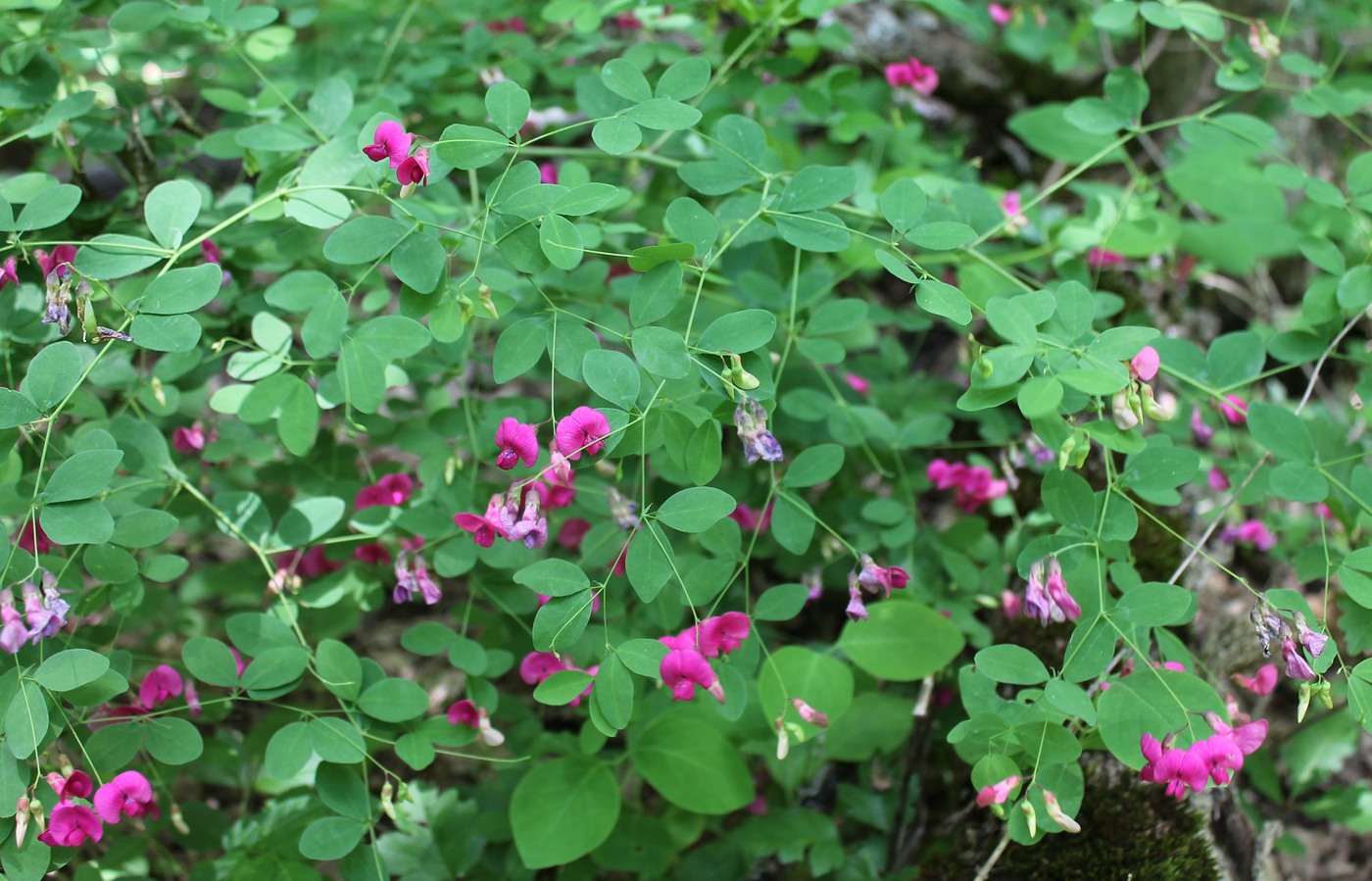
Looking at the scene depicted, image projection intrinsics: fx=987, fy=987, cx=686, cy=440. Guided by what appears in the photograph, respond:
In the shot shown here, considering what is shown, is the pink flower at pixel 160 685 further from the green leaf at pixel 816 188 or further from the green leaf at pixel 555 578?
the green leaf at pixel 816 188

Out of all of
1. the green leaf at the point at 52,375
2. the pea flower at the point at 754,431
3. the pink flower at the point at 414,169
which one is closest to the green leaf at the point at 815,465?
the pea flower at the point at 754,431

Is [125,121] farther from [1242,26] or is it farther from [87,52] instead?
[1242,26]

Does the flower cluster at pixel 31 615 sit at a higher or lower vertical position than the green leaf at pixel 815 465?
higher

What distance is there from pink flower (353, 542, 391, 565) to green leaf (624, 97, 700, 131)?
3.52 ft

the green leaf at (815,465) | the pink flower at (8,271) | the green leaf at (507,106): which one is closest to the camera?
the green leaf at (507,106)

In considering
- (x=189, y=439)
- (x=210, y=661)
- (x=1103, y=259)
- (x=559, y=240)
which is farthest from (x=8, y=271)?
(x=1103, y=259)

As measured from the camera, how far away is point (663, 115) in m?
1.71

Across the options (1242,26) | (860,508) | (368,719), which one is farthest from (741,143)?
(1242,26)

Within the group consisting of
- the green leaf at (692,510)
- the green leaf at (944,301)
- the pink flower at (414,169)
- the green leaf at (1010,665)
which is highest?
the pink flower at (414,169)

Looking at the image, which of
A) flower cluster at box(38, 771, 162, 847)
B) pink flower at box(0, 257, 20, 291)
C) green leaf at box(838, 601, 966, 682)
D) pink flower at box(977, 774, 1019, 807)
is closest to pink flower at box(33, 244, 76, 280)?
pink flower at box(0, 257, 20, 291)

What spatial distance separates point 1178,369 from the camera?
213 centimetres

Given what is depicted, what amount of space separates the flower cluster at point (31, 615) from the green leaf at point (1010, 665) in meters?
1.47

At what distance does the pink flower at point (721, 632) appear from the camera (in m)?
1.73

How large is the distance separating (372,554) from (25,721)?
74cm
